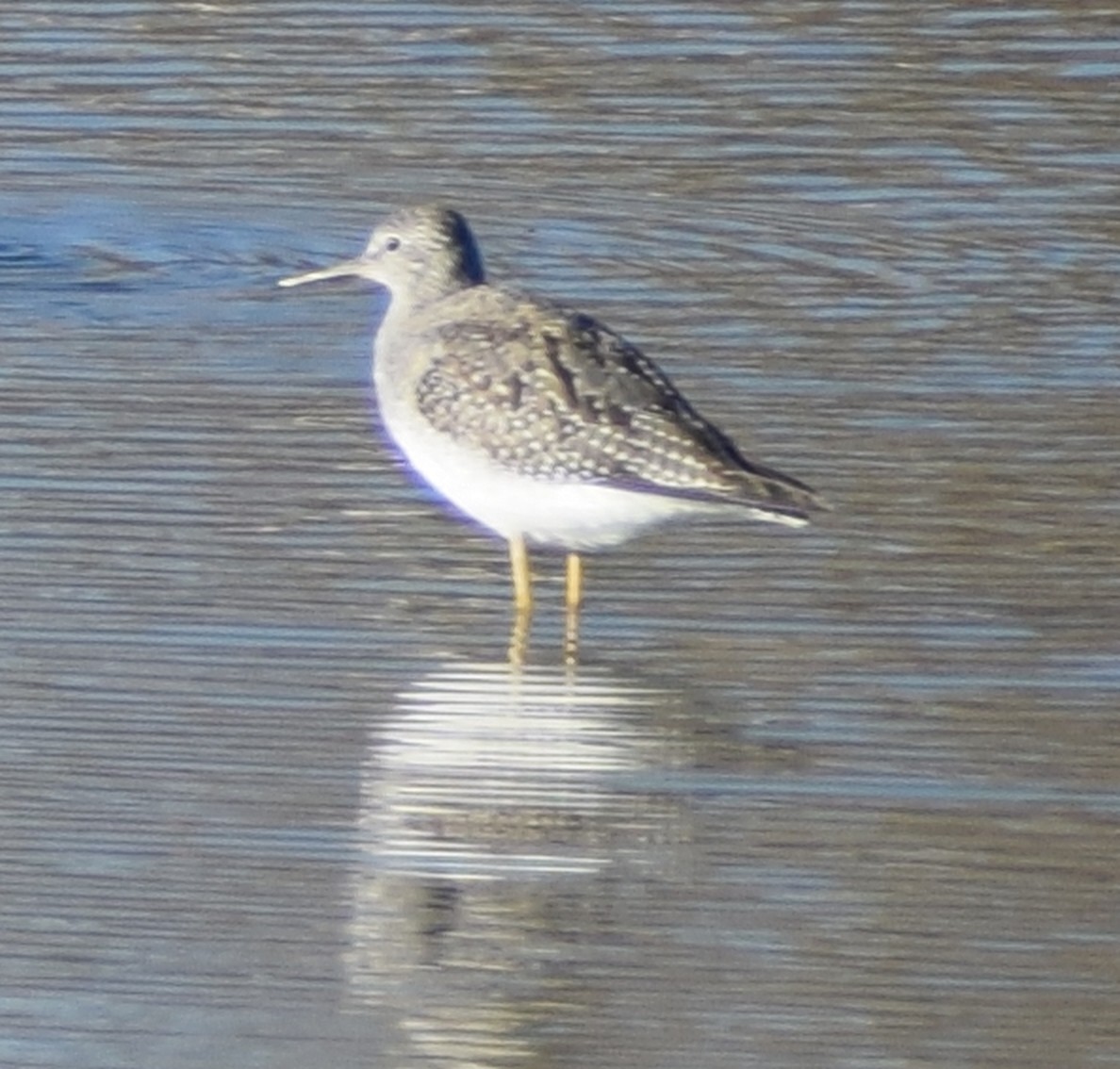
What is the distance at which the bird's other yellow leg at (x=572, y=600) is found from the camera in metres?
8.23

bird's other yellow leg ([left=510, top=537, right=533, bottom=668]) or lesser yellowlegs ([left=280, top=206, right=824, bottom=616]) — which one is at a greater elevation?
lesser yellowlegs ([left=280, top=206, right=824, bottom=616])

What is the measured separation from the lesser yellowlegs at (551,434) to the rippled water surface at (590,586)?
0.25 m

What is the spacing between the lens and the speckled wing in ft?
26.3

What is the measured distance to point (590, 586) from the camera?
8.67 metres

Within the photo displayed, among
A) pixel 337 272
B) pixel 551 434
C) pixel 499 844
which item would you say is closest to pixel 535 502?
pixel 551 434

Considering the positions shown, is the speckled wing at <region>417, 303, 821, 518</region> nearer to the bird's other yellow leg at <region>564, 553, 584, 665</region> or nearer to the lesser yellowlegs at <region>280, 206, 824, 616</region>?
the lesser yellowlegs at <region>280, 206, 824, 616</region>

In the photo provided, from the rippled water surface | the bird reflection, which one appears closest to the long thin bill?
the rippled water surface

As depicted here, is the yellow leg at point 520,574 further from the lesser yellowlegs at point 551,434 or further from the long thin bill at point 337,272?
the long thin bill at point 337,272

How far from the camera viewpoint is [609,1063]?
5.88 m

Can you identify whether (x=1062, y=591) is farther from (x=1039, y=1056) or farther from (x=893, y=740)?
(x=1039, y=1056)

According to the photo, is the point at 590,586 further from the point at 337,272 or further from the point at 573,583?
the point at 337,272

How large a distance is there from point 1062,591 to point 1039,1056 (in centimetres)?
256

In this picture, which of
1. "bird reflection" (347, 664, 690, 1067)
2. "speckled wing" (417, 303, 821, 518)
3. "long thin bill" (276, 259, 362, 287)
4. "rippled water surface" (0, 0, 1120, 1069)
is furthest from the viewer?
"long thin bill" (276, 259, 362, 287)

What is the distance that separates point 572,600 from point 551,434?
0.39 m
